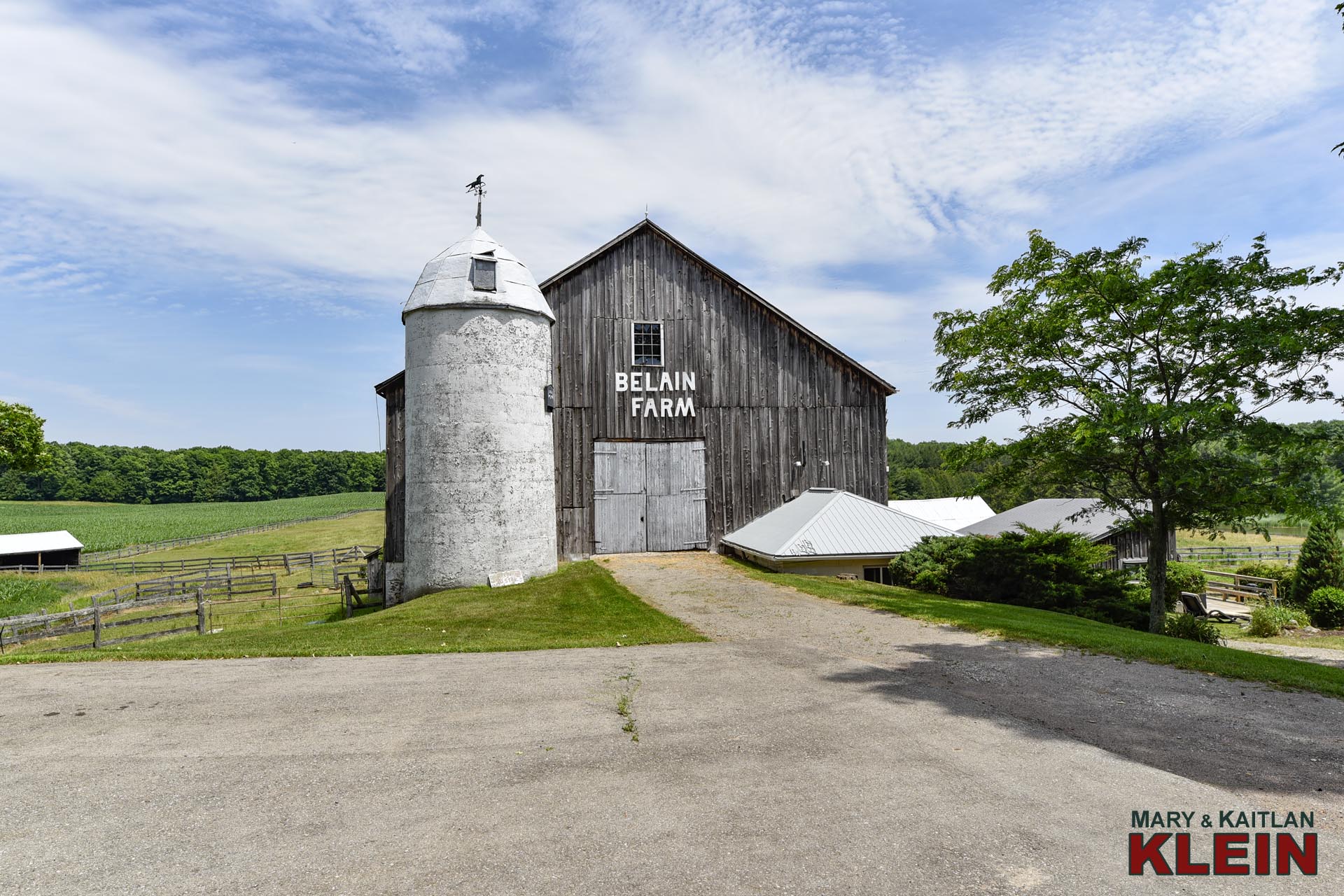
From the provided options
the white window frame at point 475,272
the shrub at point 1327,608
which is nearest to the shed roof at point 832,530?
the white window frame at point 475,272

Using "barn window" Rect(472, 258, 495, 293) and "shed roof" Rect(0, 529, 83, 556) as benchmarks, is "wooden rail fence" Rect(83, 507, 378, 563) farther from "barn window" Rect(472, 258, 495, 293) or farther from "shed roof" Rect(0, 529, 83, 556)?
"barn window" Rect(472, 258, 495, 293)

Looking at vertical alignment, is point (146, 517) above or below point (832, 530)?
below

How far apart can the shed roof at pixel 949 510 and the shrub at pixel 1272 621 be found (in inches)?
848

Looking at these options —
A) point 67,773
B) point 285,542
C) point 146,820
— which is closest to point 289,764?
point 146,820

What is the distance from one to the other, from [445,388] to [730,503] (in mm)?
10317

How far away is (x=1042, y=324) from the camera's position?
15844mm

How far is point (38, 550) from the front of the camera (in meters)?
43.2

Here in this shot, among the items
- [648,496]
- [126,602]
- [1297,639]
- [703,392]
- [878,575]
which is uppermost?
[703,392]

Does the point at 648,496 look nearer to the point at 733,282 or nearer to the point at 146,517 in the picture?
the point at 733,282

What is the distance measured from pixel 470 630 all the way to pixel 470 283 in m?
10.0

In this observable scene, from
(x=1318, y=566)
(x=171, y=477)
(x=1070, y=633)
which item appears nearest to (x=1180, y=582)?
(x=1318, y=566)

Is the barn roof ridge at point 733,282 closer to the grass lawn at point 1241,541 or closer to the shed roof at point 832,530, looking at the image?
the shed roof at point 832,530

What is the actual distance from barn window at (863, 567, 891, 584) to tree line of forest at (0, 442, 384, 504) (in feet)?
445

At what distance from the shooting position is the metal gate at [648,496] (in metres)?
23.3
